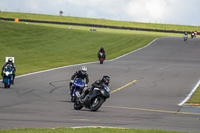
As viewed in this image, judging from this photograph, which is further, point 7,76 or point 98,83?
point 7,76

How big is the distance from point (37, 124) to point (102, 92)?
382cm

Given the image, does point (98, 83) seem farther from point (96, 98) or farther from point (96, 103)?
point (96, 103)

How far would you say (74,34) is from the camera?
69938mm

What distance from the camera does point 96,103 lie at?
1423 cm

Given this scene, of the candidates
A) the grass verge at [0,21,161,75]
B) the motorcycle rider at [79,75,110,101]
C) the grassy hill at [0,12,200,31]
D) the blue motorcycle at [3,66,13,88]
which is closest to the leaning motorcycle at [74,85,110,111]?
the motorcycle rider at [79,75,110,101]

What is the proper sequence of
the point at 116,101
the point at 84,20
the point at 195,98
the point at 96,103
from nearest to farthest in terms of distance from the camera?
the point at 96,103
the point at 116,101
the point at 195,98
the point at 84,20

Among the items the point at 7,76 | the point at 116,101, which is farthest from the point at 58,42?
the point at 116,101

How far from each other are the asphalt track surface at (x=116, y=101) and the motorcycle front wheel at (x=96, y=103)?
1.03ft

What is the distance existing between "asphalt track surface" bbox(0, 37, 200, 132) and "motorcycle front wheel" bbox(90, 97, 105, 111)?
1.03 feet

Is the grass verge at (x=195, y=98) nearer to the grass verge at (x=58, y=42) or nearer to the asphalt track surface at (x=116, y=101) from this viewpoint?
the asphalt track surface at (x=116, y=101)

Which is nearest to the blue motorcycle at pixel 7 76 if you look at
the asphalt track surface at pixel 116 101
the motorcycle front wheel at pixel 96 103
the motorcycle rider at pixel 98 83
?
the asphalt track surface at pixel 116 101

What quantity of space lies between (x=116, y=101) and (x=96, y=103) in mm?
4060

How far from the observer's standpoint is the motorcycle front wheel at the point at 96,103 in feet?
46.3

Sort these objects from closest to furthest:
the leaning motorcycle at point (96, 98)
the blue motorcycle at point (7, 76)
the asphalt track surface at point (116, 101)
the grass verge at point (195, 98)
→ the asphalt track surface at point (116, 101)
the leaning motorcycle at point (96, 98)
the grass verge at point (195, 98)
the blue motorcycle at point (7, 76)
